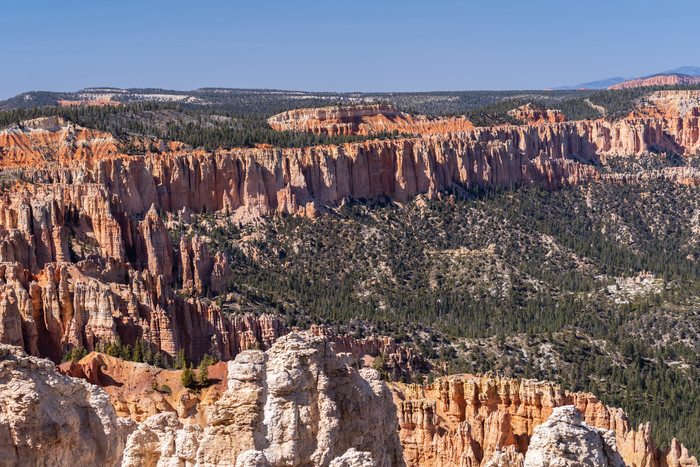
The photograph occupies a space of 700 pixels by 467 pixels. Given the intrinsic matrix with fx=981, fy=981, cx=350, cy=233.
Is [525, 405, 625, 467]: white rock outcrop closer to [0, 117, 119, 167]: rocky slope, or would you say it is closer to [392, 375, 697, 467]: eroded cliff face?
[392, 375, 697, 467]: eroded cliff face

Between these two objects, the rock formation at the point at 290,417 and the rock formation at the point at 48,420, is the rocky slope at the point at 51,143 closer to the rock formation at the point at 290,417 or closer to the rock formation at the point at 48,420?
the rock formation at the point at 48,420

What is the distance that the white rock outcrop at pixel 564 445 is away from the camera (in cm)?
1812

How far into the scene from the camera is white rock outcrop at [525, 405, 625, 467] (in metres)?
18.1

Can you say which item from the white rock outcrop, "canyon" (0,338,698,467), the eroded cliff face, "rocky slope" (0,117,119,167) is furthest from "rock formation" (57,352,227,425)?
"rocky slope" (0,117,119,167)

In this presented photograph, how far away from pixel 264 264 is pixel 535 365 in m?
41.3

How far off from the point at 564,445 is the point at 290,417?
6.10 meters

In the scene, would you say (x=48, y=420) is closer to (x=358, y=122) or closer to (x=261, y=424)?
(x=261, y=424)

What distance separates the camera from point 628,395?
75.0 m

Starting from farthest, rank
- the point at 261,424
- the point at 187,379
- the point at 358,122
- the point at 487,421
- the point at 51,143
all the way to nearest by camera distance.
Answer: the point at 358,122, the point at 51,143, the point at 187,379, the point at 487,421, the point at 261,424

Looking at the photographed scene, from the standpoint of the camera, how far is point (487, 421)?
48.2m

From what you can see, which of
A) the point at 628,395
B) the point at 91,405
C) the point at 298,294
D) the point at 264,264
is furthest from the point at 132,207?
the point at 91,405

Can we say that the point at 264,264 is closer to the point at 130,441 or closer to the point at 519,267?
the point at 519,267

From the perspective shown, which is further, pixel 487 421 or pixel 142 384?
pixel 142 384

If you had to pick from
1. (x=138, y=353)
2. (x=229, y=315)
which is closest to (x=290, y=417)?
(x=138, y=353)
